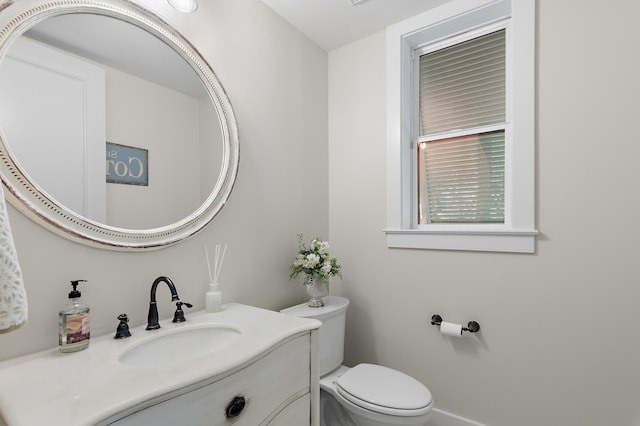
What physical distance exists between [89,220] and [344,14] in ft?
5.38

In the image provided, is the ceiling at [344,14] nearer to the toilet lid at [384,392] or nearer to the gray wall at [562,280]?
the gray wall at [562,280]

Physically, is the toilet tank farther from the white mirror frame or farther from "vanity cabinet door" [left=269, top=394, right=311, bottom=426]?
the white mirror frame

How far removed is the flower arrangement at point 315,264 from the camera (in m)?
1.70

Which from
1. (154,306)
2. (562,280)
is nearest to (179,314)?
(154,306)

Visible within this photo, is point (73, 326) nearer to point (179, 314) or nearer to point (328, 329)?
point (179, 314)

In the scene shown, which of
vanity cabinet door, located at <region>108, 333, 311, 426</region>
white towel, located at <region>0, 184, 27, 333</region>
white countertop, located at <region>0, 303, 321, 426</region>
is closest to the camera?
white towel, located at <region>0, 184, 27, 333</region>

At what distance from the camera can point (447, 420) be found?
5.58 ft

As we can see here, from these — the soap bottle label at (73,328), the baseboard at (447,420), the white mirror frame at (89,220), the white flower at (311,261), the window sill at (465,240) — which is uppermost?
the white mirror frame at (89,220)

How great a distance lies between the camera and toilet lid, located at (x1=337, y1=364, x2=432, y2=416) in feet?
4.26

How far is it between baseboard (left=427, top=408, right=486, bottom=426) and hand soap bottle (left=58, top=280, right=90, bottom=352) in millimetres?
1707

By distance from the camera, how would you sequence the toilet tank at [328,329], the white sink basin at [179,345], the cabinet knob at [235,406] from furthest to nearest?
the toilet tank at [328,329]
the white sink basin at [179,345]
the cabinet knob at [235,406]

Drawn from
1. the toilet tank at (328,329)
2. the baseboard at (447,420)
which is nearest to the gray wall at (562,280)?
the baseboard at (447,420)

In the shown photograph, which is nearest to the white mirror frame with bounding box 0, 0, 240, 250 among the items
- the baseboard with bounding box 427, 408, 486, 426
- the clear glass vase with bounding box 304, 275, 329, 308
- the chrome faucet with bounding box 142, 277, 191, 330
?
the chrome faucet with bounding box 142, 277, 191, 330

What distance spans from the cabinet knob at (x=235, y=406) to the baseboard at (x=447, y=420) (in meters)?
1.35
